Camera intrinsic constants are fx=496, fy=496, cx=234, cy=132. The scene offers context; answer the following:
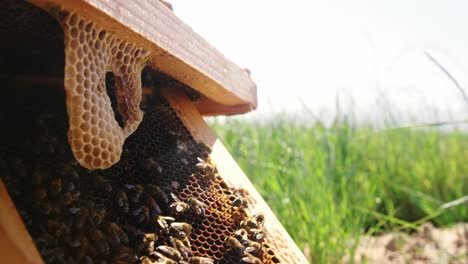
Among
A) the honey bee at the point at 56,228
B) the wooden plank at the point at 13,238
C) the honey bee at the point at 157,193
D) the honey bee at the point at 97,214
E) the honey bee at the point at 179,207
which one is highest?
the wooden plank at the point at 13,238

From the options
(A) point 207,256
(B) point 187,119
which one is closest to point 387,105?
(B) point 187,119

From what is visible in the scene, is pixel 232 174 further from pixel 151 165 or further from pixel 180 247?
pixel 180 247

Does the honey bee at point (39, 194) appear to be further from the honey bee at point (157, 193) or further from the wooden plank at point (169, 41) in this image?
the wooden plank at point (169, 41)

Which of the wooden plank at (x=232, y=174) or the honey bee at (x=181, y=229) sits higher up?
the wooden plank at (x=232, y=174)

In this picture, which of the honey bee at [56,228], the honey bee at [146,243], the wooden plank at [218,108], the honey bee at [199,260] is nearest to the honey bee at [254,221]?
the honey bee at [199,260]

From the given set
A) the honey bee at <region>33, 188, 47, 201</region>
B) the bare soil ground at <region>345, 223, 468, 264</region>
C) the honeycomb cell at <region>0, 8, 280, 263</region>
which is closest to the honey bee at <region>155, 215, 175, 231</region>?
the honeycomb cell at <region>0, 8, 280, 263</region>

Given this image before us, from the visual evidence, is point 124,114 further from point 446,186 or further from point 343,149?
point 446,186

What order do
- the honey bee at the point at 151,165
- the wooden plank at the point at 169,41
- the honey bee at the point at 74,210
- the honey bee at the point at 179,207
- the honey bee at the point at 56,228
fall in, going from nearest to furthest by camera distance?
the wooden plank at the point at 169,41 < the honey bee at the point at 56,228 < the honey bee at the point at 74,210 < the honey bee at the point at 179,207 < the honey bee at the point at 151,165

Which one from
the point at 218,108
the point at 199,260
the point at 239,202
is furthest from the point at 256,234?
the point at 218,108
